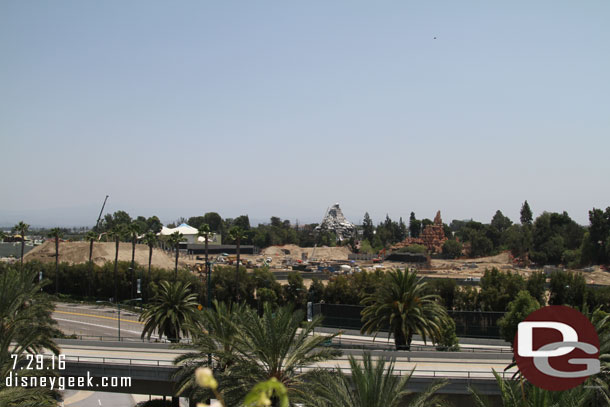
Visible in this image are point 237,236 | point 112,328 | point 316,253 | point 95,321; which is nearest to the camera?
point 112,328

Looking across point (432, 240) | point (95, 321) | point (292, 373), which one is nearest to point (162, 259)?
point (95, 321)

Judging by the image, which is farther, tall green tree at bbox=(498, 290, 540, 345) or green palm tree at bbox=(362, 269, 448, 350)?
tall green tree at bbox=(498, 290, 540, 345)

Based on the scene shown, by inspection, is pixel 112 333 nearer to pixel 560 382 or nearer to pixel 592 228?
pixel 560 382

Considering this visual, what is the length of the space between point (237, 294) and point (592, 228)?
9630 cm

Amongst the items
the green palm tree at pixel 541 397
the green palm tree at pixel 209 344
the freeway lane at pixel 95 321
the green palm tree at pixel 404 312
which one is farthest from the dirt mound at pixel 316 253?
the green palm tree at pixel 541 397

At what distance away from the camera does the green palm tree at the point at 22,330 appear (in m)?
21.1

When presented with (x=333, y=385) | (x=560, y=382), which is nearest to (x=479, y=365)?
(x=560, y=382)

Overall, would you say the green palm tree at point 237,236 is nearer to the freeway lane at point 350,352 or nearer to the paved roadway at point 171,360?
the paved roadway at point 171,360

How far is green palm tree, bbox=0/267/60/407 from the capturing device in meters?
21.1

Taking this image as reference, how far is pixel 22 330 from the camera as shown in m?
30.7

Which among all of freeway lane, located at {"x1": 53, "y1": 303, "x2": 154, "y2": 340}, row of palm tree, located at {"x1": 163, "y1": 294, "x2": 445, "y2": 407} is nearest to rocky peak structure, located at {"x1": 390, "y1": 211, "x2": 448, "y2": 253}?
freeway lane, located at {"x1": 53, "y1": 303, "x2": 154, "y2": 340}

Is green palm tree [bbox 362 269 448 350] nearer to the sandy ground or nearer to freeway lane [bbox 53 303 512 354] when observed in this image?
freeway lane [bbox 53 303 512 354]

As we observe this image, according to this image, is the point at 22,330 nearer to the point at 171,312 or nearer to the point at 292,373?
the point at 171,312

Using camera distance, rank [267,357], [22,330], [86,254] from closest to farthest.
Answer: [267,357], [22,330], [86,254]
